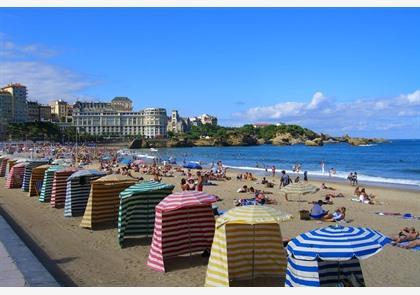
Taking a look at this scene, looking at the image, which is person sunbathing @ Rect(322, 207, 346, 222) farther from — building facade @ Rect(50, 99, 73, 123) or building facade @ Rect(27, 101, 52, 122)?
building facade @ Rect(50, 99, 73, 123)

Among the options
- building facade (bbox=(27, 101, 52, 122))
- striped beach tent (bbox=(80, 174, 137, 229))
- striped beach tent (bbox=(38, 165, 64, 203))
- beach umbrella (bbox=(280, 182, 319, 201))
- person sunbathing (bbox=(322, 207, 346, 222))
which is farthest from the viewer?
building facade (bbox=(27, 101, 52, 122))

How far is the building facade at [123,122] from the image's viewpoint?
175125 mm

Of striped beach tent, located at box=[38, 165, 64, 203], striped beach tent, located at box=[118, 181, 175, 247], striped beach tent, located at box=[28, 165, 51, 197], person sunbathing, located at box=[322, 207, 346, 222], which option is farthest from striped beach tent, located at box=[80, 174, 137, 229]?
striped beach tent, located at box=[28, 165, 51, 197]

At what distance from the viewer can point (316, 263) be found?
6258mm

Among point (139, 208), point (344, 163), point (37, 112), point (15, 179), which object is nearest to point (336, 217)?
point (139, 208)

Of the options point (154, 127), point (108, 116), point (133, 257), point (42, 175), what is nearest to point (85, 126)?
point (108, 116)

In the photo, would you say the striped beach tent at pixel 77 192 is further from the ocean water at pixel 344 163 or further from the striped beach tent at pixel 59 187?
the ocean water at pixel 344 163

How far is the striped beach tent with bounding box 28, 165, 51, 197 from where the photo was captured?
20078mm

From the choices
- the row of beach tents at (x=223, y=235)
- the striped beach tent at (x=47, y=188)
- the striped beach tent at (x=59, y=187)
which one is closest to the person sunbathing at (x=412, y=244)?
the row of beach tents at (x=223, y=235)

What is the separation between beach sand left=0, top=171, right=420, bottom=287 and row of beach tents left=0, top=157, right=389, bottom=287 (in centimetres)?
41

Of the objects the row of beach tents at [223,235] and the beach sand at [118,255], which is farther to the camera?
the beach sand at [118,255]

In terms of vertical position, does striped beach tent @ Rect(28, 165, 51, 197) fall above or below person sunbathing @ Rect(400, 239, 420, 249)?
above

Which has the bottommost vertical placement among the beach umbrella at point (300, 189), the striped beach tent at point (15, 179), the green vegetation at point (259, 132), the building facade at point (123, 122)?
the striped beach tent at point (15, 179)

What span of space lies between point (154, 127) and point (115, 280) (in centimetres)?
17319
